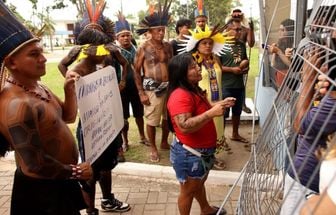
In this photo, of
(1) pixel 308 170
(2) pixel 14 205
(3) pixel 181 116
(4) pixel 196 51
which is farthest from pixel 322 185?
(4) pixel 196 51

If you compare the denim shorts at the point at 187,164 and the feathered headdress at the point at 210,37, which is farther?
the feathered headdress at the point at 210,37

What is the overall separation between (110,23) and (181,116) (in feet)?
7.22

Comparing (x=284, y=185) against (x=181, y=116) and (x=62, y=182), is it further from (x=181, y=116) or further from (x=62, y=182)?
(x=62, y=182)

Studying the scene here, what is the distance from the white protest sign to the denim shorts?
0.62m

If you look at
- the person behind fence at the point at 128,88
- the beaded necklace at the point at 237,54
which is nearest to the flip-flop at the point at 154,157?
the person behind fence at the point at 128,88

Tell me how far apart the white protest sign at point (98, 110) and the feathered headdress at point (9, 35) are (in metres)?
0.53

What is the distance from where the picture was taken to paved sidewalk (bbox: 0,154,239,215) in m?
3.47

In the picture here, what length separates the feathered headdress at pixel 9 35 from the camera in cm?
190

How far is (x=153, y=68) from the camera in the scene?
14.8 ft

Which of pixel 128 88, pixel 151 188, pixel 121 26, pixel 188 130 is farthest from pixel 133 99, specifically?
pixel 188 130

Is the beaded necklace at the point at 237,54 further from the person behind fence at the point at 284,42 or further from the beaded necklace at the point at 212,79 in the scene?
the beaded necklace at the point at 212,79

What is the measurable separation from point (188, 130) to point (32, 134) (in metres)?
1.10

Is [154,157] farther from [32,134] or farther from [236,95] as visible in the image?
[32,134]

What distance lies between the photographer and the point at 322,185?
1134mm
